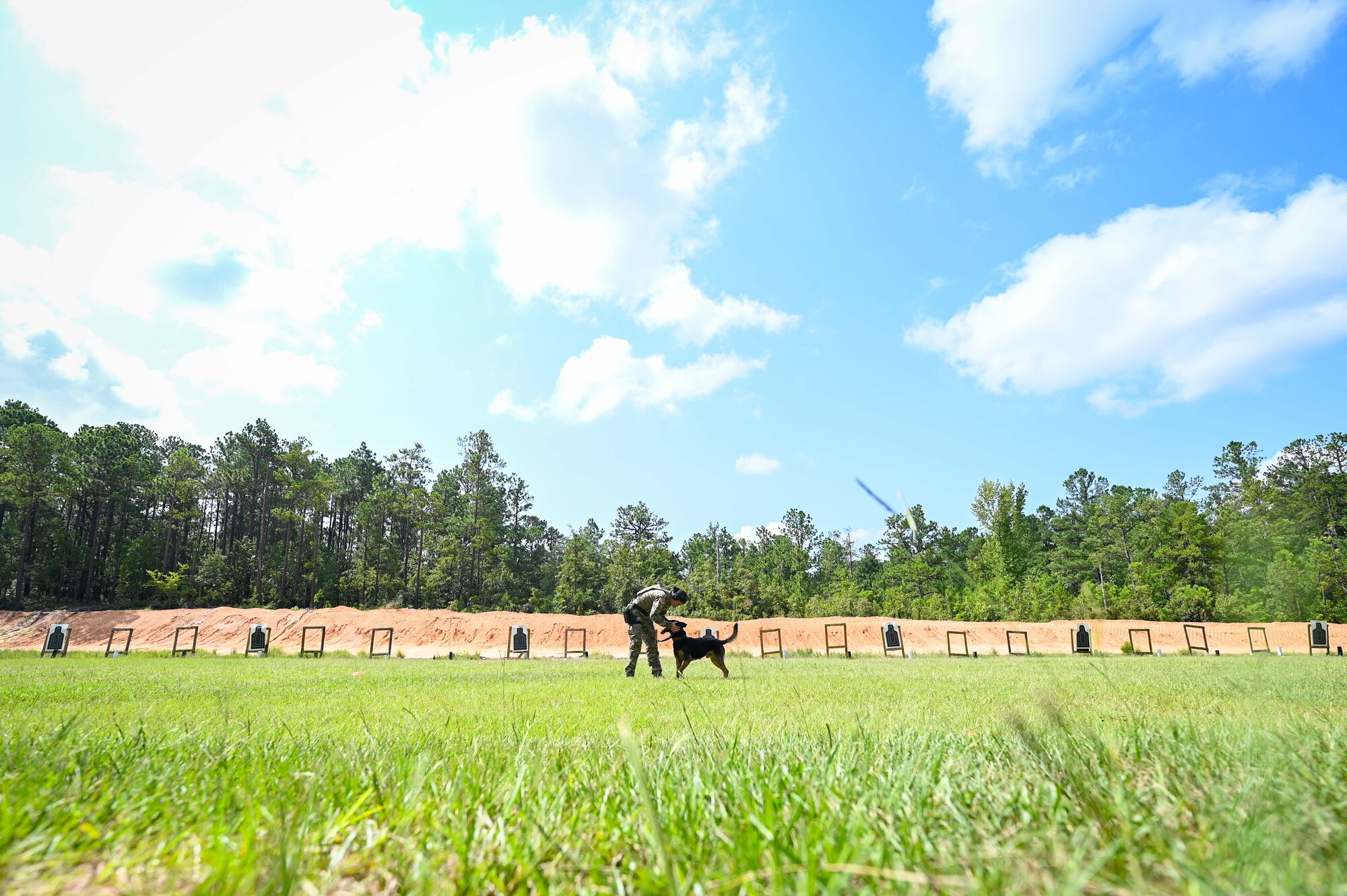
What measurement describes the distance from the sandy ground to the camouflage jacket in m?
27.1

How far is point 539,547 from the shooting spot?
303ft

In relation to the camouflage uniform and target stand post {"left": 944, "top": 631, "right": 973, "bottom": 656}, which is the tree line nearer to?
target stand post {"left": 944, "top": 631, "right": 973, "bottom": 656}

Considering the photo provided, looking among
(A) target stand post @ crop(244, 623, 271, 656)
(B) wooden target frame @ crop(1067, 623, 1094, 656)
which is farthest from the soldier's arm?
(A) target stand post @ crop(244, 623, 271, 656)

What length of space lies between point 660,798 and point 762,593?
5748cm

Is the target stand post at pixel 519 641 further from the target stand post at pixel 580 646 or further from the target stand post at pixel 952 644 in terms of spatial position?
the target stand post at pixel 952 644

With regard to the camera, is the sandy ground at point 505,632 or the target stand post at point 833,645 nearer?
the target stand post at point 833,645

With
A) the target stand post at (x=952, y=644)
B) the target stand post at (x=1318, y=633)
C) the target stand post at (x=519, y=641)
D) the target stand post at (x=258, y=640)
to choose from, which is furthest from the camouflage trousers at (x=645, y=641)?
the target stand post at (x=1318, y=633)

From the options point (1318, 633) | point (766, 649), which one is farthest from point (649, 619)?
point (1318, 633)

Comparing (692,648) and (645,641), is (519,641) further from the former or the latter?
(692,648)

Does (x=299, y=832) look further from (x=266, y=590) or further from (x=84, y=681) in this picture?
(x=266, y=590)

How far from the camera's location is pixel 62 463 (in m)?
62.7

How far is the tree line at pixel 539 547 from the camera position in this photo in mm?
52188

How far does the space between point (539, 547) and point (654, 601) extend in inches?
3227

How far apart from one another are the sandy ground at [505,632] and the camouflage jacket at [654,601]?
27148 millimetres
